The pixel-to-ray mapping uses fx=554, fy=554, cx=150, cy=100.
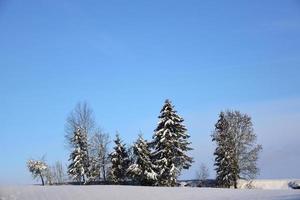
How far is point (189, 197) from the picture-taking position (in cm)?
3753

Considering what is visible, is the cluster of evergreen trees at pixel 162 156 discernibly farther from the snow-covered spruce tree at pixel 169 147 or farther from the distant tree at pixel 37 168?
the distant tree at pixel 37 168

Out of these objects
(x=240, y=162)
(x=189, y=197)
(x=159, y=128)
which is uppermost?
(x=159, y=128)

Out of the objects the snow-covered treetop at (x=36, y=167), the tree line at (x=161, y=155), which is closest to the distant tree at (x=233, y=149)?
the tree line at (x=161, y=155)

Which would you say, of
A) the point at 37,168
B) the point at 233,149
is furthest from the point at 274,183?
the point at 37,168

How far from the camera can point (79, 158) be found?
6353 centimetres

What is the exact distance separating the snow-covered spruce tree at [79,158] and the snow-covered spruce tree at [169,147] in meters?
10.5

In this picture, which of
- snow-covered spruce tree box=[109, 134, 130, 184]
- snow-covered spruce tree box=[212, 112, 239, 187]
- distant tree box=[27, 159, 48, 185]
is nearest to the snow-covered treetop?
distant tree box=[27, 159, 48, 185]

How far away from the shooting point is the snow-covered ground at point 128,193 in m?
36.2

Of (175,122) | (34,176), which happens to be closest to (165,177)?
(175,122)

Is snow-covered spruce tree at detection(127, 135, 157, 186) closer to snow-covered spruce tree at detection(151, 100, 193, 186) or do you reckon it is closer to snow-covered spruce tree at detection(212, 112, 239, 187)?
snow-covered spruce tree at detection(151, 100, 193, 186)

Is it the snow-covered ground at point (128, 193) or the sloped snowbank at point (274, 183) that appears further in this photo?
the sloped snowbank at point (274, 183)

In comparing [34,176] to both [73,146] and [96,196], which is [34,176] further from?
[96,196]

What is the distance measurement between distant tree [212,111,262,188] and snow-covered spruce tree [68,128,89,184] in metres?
14.9

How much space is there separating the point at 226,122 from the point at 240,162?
15.4 ft
